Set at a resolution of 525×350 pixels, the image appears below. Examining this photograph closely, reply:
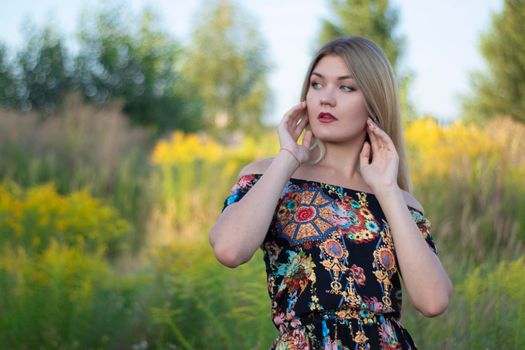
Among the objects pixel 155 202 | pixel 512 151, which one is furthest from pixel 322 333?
pixel 155 202

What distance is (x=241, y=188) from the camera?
7.13 ft

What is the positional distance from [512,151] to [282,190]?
16.5 feet

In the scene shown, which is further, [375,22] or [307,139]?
[375,22]

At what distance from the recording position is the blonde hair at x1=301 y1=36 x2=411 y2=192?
2.20 meters

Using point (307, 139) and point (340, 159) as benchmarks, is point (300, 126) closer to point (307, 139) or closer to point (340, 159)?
point (307, 139)

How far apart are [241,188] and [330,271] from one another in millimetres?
396

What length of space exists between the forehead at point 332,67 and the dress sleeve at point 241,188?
0.41 m

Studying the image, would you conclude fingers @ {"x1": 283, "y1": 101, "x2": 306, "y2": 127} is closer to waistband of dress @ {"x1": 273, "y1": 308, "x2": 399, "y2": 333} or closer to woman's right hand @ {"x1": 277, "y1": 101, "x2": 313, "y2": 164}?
woman's right hand @ {"x1": 277, "y1": 101, "x2": 313, "y2": 164}

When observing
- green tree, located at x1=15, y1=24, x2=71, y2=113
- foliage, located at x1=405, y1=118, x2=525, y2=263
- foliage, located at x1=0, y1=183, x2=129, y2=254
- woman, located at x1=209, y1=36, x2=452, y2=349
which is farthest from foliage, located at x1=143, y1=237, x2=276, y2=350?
green tree, located at x1=15, y1=24, x2=71, y2=113

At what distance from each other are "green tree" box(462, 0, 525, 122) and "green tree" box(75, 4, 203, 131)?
8.44 meters

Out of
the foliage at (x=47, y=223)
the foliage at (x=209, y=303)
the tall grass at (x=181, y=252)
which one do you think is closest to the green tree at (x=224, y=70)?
the tall grass at (x=181, y=252)

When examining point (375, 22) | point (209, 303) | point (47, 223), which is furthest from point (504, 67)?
point (209, 303)

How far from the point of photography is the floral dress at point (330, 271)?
1.99m

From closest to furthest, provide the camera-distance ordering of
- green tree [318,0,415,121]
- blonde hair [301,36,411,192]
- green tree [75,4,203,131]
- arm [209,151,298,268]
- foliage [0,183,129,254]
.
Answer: arm [209,151,298,268], blonde hair [301,36,411,192], foliage [0,183,129,254], green tree [318,0,415,121], green tree [75,4,203,131]
